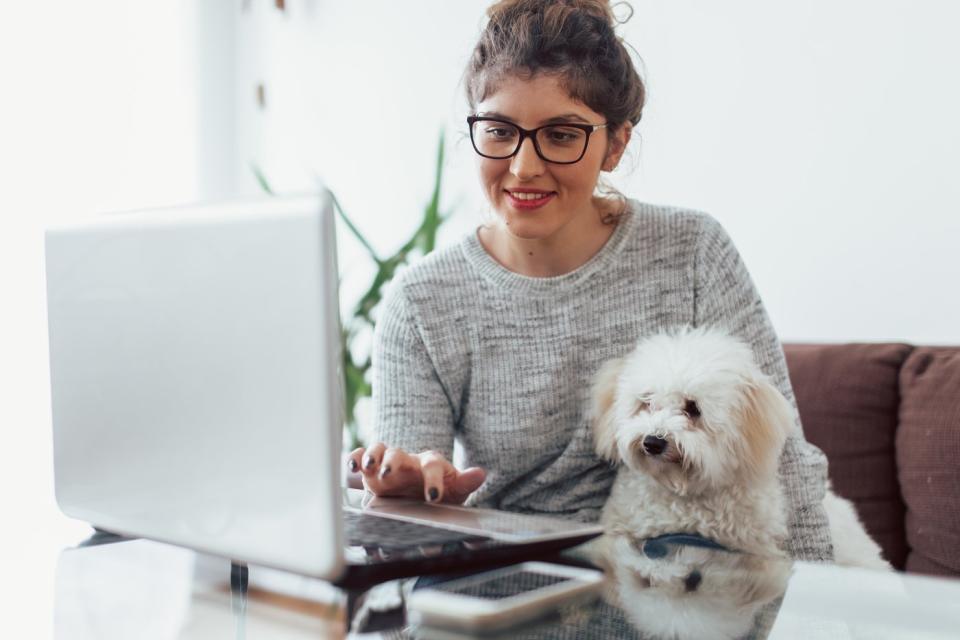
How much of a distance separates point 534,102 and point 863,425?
849mm

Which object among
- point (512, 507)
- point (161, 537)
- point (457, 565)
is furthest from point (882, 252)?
point (161, 537)

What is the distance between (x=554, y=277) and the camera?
1.40 meters

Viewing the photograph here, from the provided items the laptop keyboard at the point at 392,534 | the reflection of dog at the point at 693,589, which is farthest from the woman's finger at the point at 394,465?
the reflection of dog at the point at 693,589

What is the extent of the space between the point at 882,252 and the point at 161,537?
172 centimetres

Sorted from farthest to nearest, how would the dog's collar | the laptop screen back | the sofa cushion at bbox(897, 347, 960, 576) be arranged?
the sofa cushion at bbox(897, 347, 960, 576)
the dog's collar
the laptop screen back

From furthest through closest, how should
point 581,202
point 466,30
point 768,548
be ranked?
point 466,30, point 581,202, point 768,548

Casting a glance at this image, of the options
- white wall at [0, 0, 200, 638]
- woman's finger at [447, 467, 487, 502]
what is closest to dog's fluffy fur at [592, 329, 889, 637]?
woman's finger at [447, 467, 487, 502]

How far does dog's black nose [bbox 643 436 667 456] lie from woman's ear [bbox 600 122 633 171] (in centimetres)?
41

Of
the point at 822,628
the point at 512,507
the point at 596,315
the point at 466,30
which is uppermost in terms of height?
→ the point at 466,30

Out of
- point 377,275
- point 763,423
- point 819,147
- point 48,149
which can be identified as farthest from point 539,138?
point 48,149

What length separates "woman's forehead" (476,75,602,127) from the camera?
1277mm

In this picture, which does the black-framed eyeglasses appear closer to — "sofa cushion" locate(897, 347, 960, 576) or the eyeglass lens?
the eyeglass lens

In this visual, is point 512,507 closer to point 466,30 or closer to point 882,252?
point 882,252

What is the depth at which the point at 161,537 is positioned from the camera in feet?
2.34
